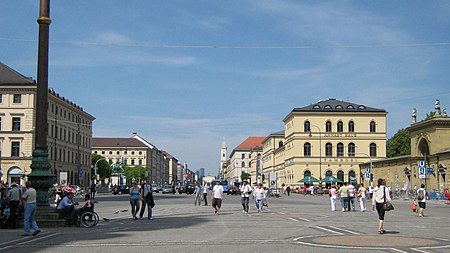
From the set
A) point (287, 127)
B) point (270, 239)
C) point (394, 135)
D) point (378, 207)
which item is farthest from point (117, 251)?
point (394, 135)

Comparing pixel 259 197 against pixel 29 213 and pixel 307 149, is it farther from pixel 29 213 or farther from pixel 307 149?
pixel 307 149

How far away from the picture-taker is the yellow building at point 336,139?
354 ft

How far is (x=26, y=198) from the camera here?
19.0 metres

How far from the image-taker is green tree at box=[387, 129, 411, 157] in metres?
122

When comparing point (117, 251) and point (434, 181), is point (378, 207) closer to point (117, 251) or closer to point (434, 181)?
point (117, 251)

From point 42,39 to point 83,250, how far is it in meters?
9.95

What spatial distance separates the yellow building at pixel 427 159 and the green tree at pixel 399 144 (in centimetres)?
4849

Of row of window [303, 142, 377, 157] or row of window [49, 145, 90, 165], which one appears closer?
row of window [49, 145, 90, 165]

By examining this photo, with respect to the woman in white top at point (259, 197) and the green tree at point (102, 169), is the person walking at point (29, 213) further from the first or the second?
the green tree at point (102, 169)

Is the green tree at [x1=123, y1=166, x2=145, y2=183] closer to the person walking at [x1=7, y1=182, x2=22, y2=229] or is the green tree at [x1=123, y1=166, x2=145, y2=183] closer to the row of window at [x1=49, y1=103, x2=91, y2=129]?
the row of window at [x1=49, y1=103, x2=91, y2=129]

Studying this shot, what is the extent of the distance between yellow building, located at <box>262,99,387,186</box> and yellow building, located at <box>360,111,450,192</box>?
3188cm

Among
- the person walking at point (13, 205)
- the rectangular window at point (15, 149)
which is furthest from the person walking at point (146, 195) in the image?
the rectangular window at point (15, 149)

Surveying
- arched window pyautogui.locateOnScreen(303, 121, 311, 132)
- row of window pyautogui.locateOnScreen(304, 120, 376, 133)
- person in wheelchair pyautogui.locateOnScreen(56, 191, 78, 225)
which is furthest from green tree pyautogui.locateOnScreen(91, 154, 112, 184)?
person in wheelchair pyautogui.locateOnScreen(56, 191, 78, 225)

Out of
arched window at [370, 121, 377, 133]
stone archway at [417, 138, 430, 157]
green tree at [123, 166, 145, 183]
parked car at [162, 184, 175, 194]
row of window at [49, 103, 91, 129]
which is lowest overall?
parked car at [162, 184, 175, 194]
